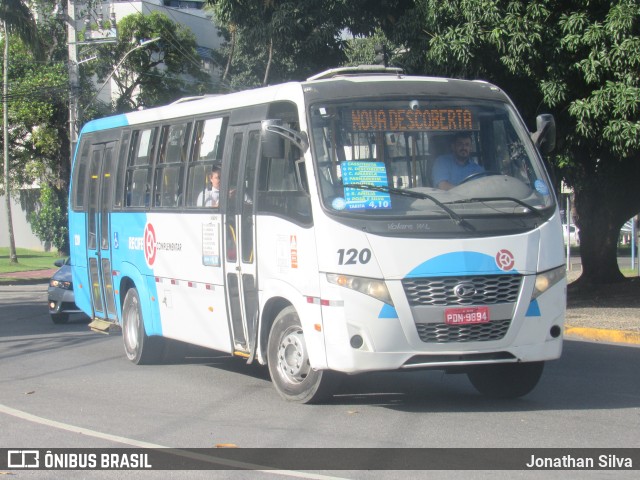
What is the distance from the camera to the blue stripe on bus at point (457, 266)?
833 cm

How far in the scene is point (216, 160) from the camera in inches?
415

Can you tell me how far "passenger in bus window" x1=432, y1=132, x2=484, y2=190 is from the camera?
348 inches

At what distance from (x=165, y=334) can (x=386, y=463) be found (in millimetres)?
5259

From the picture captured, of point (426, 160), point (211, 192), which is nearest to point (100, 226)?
point (211, 192)

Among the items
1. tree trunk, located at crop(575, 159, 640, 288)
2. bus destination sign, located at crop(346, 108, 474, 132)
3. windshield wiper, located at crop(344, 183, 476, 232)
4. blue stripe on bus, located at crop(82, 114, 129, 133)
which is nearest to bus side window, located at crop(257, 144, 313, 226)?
windshield wiper, located at crop(344, 183, 476, 232)

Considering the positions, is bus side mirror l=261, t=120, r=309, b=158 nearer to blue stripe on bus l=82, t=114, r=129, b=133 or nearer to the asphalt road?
the asphalt road

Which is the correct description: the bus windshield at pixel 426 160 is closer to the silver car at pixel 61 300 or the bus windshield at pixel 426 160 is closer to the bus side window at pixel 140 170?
the bus side window at pixel 140 170

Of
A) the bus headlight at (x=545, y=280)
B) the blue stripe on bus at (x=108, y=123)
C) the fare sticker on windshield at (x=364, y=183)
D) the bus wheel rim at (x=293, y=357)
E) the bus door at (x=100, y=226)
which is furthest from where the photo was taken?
the bus door at (x=100, y=226)

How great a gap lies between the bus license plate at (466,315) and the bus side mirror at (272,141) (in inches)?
79.6

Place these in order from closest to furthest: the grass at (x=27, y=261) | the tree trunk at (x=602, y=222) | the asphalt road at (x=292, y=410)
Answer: the asphalt road at (x=292, y=410) < the tree trunk at (x=602, y=222) < the grass at (x=27, y=261)

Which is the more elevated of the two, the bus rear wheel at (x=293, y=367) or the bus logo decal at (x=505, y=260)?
the bus logo decal at (x=505, y=260)

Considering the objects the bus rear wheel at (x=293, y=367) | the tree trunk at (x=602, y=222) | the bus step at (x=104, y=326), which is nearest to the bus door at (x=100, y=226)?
the bus step at (x=104, y=326)

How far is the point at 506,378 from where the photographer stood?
374 inches

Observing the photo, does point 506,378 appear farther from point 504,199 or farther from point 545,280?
point 504,199
